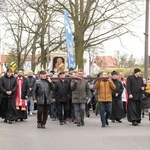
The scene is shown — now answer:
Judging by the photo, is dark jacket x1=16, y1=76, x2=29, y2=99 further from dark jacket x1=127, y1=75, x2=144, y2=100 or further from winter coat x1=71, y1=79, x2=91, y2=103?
dark jacket x1=127, y1=75, x2=144, y2=100

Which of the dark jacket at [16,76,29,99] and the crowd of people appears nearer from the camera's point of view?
the crowd of people

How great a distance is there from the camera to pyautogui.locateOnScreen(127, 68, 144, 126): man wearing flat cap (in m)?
16.5

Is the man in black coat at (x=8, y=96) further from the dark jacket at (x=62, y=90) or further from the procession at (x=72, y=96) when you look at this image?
the dark jacket at (x=62, y=90)

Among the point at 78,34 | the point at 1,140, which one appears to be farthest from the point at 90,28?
the point at 1,140

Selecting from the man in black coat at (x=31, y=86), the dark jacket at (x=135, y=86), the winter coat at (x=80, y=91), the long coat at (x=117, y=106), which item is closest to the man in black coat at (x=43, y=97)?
the winter coat at (x=80, y=91)

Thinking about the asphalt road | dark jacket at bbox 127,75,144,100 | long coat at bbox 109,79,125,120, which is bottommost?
the asphalt road

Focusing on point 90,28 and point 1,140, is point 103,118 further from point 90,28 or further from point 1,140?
point 90,28

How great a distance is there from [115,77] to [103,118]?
2.62 meters

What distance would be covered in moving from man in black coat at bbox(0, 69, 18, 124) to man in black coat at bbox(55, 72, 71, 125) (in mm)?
1410

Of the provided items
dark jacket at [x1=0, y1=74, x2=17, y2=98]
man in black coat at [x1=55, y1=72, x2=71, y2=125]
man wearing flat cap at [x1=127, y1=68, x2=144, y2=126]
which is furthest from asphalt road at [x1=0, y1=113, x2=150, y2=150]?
dark jacket at [x1=0, y1=74, x2=17, y2=98]

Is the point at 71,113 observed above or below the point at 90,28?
below

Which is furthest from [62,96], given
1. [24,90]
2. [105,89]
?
[105,89]

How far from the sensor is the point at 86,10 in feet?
Answer: 109

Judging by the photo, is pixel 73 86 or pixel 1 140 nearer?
pixel 1 140
